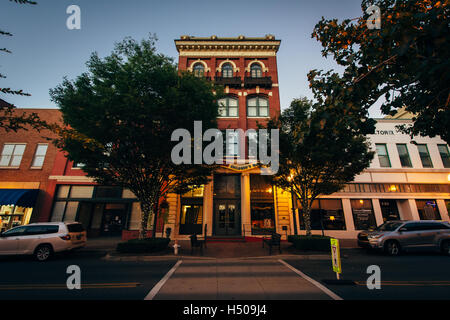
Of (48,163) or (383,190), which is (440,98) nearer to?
(383,190)

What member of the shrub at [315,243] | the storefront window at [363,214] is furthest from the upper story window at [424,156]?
the shrub at [315,243]

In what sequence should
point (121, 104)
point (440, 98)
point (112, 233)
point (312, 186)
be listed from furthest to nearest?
point (112, 233), point (312, 186), point (121, 104), point (440, 98)

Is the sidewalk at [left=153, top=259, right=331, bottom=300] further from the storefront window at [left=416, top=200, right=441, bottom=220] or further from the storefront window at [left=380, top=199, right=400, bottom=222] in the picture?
the storefront window at [left=416, top=200, right=441, bottom=220]

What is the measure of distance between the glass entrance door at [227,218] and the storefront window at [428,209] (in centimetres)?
1586

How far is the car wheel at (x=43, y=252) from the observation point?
9.10 metres

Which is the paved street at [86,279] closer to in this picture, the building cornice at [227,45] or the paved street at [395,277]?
the paved street at [395,277]

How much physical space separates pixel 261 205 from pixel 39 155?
68.5 ft

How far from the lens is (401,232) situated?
33.8 ft

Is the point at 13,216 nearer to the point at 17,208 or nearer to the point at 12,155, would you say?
the point at 17,208

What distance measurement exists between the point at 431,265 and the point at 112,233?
20.7m

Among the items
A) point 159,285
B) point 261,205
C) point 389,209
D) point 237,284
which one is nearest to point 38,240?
point 159,285

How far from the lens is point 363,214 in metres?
15.9
